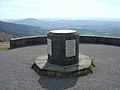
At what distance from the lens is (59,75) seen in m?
7.19

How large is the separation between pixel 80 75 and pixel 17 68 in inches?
118

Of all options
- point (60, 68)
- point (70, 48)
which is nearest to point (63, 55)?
point (70, 48)

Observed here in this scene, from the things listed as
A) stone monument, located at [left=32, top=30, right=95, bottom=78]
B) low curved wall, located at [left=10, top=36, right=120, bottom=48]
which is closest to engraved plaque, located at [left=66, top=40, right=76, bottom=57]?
stone monument, located at [left=32, top=30, right=95, bottom=78]

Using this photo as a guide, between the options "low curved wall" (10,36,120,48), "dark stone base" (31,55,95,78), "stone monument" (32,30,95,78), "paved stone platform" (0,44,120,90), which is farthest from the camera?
"low curved wall" (10,36,120,48)

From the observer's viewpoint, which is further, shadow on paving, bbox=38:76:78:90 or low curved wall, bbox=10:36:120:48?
low curved wall, bbox=10:36:120:48

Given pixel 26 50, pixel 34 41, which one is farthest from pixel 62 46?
pixel 34 41

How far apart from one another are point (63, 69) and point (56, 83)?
1054 millimetres

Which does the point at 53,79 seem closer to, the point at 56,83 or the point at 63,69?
the point at 56,83

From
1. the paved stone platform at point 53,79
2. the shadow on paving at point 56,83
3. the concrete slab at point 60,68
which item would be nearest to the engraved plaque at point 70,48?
the concrete slab at point 60,68

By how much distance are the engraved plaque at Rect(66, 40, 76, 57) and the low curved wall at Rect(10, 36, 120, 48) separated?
5894 mm

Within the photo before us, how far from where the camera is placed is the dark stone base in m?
7.25

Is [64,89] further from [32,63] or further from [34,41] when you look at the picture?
[34,41]

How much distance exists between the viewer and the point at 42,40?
13961 millimetres

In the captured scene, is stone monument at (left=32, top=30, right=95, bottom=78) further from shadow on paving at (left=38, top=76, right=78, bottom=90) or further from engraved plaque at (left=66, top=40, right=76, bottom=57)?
shadow on paving at (left=38, top=76, right=78, bottom=90)
